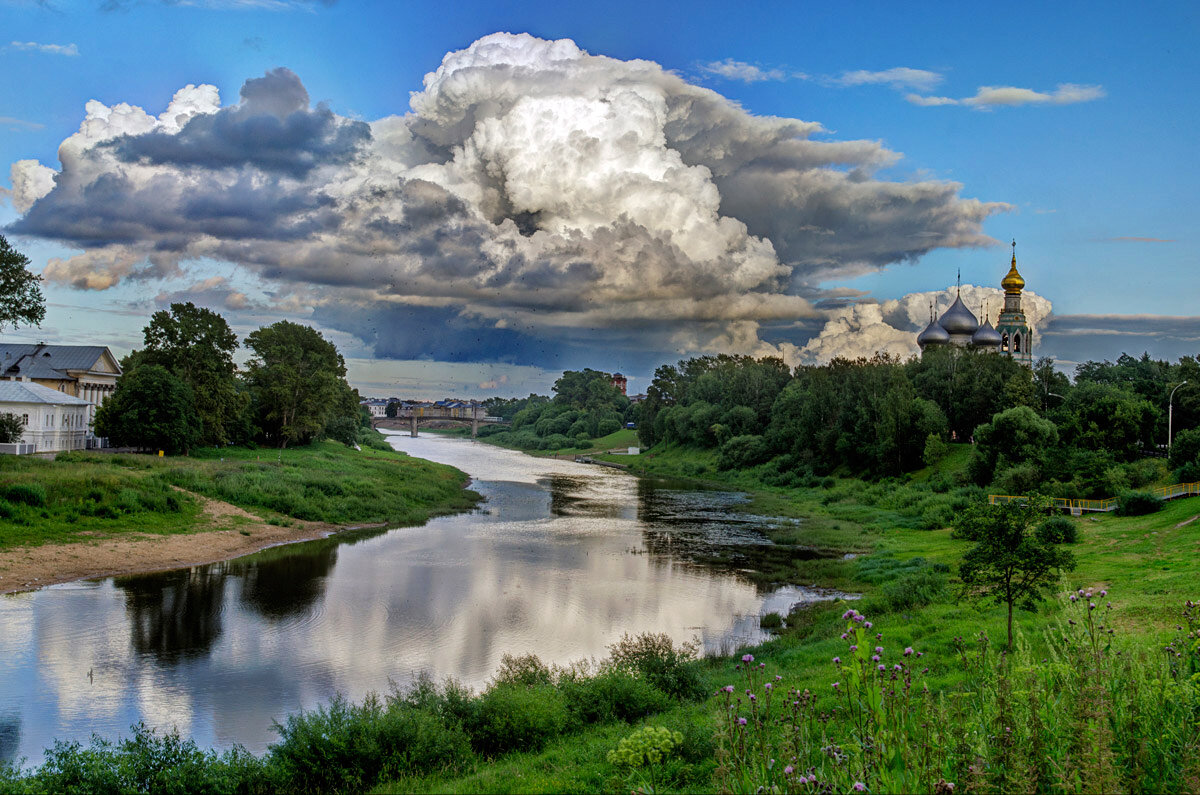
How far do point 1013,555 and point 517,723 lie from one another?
35.0ft

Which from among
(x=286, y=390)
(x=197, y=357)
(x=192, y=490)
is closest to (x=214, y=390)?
(x=197, y=357)

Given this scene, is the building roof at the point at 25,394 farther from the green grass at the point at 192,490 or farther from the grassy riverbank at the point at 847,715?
the grassy riverbank at the point at 847,715

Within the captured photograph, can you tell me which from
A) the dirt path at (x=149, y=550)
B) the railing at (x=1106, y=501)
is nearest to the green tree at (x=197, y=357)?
the dirt path at (x=149, y=550)

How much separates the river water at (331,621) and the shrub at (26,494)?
757cm

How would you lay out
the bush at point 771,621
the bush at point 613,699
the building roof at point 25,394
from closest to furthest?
1. the bush at point 613,699
2. the bush at point 771,621
3. the building roof at point 25,394

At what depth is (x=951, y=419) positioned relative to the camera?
226 feet

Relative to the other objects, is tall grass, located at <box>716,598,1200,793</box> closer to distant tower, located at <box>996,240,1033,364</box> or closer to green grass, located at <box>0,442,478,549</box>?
green grass, located at <box>0,442,478,549</box>

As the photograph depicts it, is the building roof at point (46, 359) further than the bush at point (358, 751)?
Yes

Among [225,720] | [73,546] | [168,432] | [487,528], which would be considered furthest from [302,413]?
[225,720]

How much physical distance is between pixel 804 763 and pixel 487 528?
41.0 m

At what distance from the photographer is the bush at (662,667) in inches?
621

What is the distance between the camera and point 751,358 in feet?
438

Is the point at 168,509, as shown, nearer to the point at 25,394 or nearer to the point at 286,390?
the point at 25,394

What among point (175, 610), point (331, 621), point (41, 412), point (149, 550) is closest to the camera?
point (331, 621)
